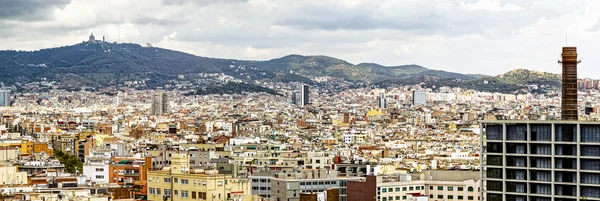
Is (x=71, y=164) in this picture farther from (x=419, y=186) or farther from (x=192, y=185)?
(x=192, y=185)

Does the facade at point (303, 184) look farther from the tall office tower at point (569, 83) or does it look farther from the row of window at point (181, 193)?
the row of window at point (181, 193)

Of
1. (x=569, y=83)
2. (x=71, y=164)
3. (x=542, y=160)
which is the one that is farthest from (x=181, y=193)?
(x=71, y=164)

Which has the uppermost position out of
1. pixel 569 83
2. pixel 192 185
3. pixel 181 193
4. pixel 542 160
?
pixel 569 83

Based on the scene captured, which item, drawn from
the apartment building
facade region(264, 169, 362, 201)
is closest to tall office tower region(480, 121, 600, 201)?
the apartment building

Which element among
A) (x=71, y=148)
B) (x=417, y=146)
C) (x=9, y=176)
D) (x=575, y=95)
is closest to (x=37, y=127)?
(x=71, y=148)

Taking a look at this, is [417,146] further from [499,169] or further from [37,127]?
[499,169]

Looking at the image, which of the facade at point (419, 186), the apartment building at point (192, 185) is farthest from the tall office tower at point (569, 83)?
the apartment building at point (192, 185)
